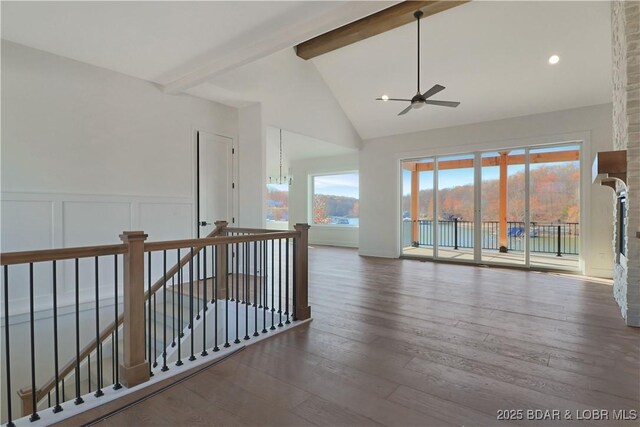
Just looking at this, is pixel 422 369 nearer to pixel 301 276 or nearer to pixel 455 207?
pixel 301 276

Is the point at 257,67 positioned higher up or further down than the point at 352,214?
higher up

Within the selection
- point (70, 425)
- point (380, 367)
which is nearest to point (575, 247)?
point (380, 367)

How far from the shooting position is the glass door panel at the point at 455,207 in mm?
6891

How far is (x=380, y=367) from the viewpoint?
235 centimetres

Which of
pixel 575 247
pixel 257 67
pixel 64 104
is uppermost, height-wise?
pixel 257 67

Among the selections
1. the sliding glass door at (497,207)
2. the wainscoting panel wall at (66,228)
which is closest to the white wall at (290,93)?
the wainscoting panel wall at (66,228)

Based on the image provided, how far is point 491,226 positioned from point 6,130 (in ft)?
25.0

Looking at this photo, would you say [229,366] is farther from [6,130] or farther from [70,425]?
[6,130]

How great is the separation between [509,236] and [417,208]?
1.95 m

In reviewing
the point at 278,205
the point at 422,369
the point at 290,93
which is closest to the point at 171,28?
the point at 290,93

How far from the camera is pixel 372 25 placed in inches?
193

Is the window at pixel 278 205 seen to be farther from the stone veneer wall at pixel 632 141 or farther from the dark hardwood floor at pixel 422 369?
the stone veneer wall at pixel 632 141

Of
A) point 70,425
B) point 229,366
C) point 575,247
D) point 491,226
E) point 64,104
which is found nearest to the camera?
point 70,425

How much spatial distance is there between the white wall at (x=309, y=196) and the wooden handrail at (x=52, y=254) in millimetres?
7584
